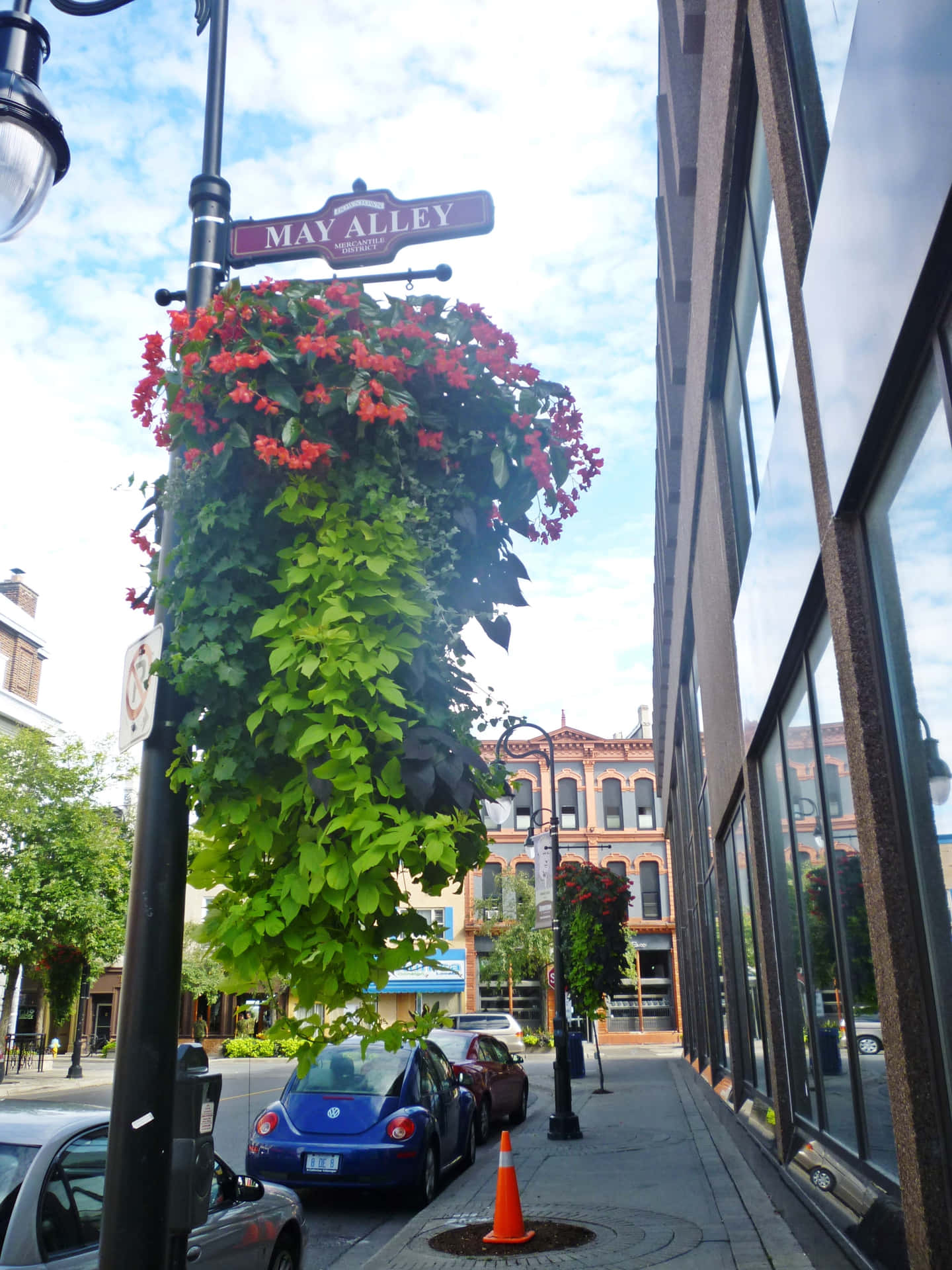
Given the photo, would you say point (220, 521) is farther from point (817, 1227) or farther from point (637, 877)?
point (637, 877)

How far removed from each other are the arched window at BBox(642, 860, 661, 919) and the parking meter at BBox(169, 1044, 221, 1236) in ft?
163

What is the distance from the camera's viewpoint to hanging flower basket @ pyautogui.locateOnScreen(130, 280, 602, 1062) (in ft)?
9.78

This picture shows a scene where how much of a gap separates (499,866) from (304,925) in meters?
52.0

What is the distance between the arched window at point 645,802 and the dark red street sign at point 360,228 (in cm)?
5134

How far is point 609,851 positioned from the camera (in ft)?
173

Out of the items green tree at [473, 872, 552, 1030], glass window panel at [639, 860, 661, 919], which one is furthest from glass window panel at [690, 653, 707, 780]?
glass window panel at [639, 860, 661, 919]

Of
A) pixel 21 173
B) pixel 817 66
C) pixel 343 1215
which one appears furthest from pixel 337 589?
pixel 343 1215

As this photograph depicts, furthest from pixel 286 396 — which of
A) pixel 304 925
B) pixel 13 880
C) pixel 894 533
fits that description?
pixel 13 880

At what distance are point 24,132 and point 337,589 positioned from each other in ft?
5.39

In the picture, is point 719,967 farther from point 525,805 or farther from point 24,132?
point 525,805

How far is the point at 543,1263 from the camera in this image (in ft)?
25.3

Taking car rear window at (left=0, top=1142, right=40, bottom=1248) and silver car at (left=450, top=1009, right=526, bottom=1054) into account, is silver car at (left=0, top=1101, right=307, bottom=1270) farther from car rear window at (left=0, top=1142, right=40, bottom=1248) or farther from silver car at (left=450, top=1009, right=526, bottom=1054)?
silver car at (left=450, top=1009, right=526, bottom=1054)

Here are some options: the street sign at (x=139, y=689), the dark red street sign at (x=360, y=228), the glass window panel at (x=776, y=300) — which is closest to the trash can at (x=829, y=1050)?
the glass window panel at (x=776, y=300)

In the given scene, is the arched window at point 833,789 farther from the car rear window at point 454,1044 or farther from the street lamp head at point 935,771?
the car rear window at point 454,1044
